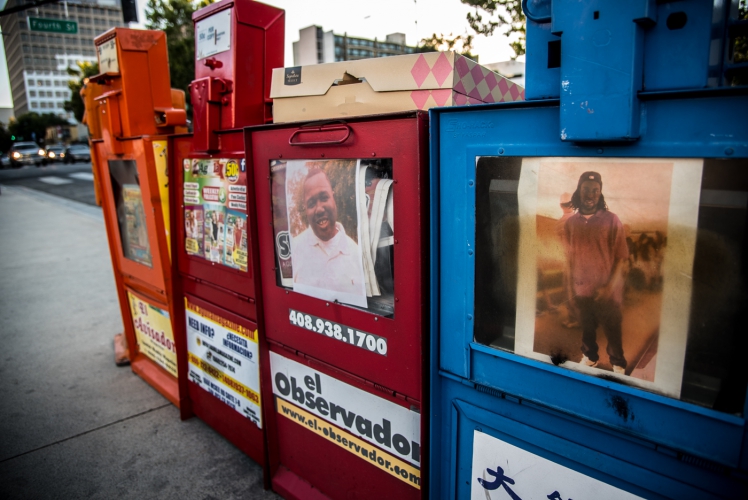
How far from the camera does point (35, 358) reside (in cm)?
436

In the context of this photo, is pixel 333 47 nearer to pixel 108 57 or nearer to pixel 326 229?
pixel 108 57

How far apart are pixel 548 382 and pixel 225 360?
2126 mm

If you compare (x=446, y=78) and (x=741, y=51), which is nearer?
(x=446, y=78)

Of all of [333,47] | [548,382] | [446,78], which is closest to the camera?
[548,382]

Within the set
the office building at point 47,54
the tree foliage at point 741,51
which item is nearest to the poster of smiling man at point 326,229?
the tree foliage at point 741,51

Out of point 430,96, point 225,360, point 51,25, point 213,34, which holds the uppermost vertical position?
point 51,25

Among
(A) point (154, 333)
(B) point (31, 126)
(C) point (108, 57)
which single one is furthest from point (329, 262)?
(B) point (31, 126)

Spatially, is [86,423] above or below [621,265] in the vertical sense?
below

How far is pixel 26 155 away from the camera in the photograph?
31.1 meters

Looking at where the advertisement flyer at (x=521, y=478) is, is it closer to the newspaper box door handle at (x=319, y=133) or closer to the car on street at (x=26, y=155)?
the newspaper box door handle at (x=319, y=133)

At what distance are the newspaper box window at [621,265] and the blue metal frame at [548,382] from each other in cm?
4

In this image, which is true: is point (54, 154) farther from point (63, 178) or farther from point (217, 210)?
point (217, 210)

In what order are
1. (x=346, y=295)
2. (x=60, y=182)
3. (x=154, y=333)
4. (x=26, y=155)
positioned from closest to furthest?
(x=346, y=295) < (x=154, y=333) < (x=60, y=182) < (x=26, y=155)

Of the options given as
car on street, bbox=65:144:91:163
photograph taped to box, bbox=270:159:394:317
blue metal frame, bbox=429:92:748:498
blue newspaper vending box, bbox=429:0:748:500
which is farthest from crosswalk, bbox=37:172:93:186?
blue newspaper vending box, bbox=429:0:748:500
